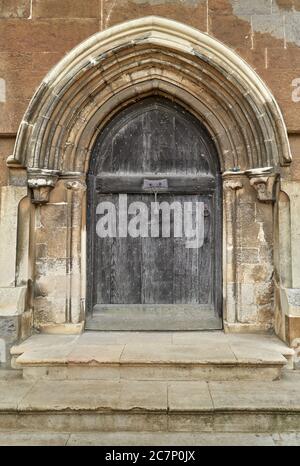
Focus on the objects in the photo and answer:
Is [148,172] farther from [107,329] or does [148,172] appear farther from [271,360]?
[271,360]

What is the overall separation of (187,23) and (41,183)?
240 cm

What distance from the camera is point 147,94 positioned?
4.41m

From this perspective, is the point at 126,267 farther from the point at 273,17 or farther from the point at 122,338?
the point at 273,17

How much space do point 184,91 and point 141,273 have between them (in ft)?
7.26

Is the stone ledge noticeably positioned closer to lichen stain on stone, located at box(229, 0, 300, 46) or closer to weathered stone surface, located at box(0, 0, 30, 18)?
weathered stone surface, located at box(0, 0, 30, 18)

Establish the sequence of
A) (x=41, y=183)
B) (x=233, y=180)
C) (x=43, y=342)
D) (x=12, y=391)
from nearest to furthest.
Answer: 1. (x=12, y=391)
2. (x=43, y=342)
3. (x=41, y=183)
4. (x=233, y=180)

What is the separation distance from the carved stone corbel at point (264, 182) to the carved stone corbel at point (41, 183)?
2.15 metres

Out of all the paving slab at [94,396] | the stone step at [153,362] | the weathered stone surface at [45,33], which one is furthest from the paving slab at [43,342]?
the weathered stone surface at [45,33]

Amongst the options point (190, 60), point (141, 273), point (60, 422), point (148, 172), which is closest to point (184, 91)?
point (190, 60)

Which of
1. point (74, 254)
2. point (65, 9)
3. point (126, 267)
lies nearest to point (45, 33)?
point (65, 9)

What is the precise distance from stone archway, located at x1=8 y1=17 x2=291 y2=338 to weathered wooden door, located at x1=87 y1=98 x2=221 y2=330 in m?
0.20

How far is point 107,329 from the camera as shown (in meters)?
4.32

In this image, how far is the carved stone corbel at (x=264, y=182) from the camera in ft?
13.0

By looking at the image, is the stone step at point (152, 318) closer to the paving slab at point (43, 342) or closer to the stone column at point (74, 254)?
the stone column at point (74, 254)
